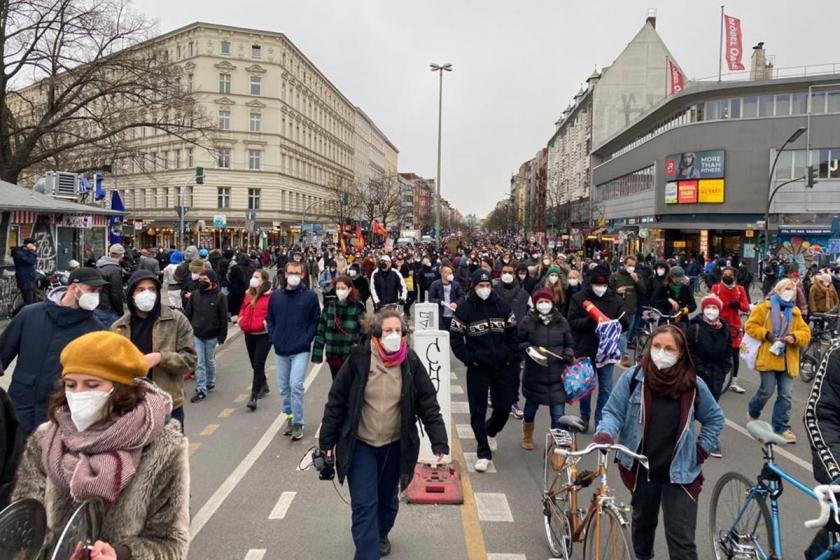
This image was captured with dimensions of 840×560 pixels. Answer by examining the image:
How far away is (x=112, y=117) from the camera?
83.3ft

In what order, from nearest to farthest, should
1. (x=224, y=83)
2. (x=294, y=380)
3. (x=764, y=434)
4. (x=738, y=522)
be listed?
1. (x=764, y=434)
2. (x=738, y=522)
3. (x=294, y=380)
4. (x=224, y=83)

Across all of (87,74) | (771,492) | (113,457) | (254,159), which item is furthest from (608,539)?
(254,159)

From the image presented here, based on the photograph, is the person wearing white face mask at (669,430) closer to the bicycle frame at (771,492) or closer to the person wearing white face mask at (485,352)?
the bicycle frame at (771,492)

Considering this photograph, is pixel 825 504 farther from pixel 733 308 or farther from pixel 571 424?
pixel 733 308

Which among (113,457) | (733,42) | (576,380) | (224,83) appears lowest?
(576,380)

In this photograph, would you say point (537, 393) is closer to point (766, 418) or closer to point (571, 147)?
point (766, 418)

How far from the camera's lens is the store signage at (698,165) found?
44.8m

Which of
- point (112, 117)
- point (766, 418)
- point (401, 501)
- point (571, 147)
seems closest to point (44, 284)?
point (112, 117)

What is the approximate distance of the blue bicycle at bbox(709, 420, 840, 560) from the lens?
3.64 meters

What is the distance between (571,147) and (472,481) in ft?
291

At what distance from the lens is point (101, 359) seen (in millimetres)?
2400

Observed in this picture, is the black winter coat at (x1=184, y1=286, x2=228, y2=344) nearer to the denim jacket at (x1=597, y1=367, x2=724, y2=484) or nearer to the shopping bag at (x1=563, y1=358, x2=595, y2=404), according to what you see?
the shopping bag at (x1=563, y1=358, x2=595, y2=404)

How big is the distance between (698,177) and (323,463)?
46836 millimetres

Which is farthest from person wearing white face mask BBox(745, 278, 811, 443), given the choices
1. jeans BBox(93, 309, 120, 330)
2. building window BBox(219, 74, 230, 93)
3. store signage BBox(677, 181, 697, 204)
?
building window BBox(219, 74, 230, 93)
